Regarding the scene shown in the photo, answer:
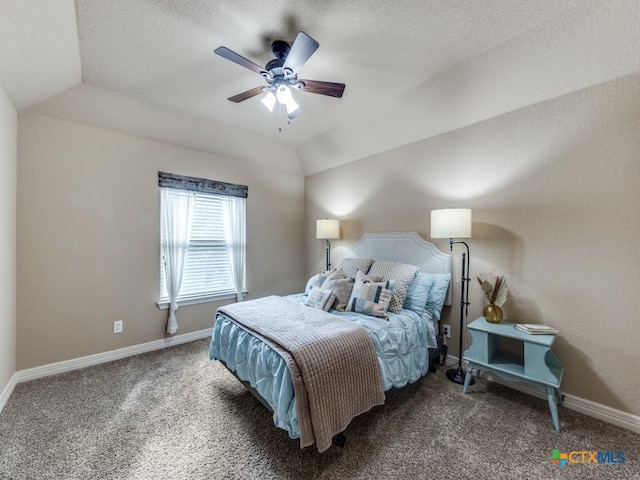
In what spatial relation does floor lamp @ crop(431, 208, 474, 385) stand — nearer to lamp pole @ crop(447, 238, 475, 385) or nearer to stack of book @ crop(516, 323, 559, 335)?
lamp pole @ crop(447, 238, 475, 385)

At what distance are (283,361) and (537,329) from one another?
1965 millimetres

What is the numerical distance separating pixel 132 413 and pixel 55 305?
4.91ft

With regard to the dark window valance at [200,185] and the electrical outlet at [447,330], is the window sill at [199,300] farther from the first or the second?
the electrical outlet at [447,330]

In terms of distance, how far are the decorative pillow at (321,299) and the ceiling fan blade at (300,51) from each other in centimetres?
190

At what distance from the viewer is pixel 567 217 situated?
2139 mm

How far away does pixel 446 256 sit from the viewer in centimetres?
284

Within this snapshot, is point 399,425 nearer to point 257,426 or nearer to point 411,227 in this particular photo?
point 257,426

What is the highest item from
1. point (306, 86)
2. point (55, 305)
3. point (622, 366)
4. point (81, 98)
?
point (81, 98)

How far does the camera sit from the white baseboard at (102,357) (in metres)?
2.49

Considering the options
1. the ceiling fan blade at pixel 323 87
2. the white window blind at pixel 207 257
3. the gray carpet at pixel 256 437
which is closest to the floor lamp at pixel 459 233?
the gray carpet at pixel 256 437

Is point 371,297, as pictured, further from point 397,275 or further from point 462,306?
point 462,306

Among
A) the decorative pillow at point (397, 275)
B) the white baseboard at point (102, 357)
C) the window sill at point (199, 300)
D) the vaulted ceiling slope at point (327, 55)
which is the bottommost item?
the white baseboard at point (102, 357)

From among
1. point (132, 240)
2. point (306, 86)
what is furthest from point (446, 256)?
point (132, 240)

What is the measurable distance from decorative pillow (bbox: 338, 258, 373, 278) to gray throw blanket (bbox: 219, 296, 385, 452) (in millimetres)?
1108
